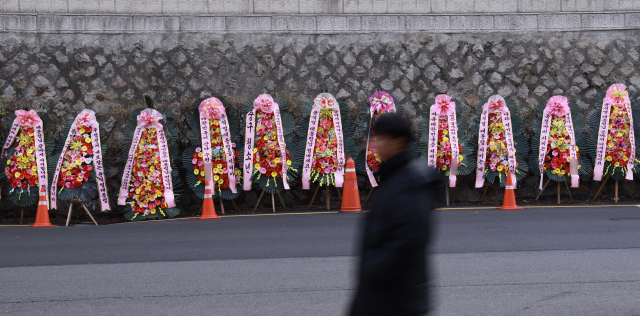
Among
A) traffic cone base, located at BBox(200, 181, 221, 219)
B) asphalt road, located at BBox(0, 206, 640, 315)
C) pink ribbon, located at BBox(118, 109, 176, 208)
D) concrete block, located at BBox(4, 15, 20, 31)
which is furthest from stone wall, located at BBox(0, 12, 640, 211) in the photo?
asphalt road, located at BBox(0, 206, 640, 315)

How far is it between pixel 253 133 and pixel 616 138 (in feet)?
24.7

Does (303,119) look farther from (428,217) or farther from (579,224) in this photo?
(428,217)

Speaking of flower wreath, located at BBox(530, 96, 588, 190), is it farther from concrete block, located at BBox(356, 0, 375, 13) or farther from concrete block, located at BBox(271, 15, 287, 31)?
concrete block, located at BBox(271, 15, 287, 31)

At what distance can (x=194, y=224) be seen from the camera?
1080 cm

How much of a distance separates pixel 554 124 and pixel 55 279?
1017cm

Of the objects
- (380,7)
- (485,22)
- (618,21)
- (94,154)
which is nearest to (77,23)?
(94,154)

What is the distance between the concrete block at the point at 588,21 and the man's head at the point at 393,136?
14625mm

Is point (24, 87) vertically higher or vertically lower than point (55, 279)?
higher

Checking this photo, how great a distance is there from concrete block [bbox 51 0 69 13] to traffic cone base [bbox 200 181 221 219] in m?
6.70

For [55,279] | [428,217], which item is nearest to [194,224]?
[55,279]

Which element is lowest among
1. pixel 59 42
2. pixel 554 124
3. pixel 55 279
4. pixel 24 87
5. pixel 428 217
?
pixel 55 279

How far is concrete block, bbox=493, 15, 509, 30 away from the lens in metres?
15.9

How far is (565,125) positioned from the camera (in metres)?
12.9

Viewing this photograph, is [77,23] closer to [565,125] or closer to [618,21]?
[565,125]
